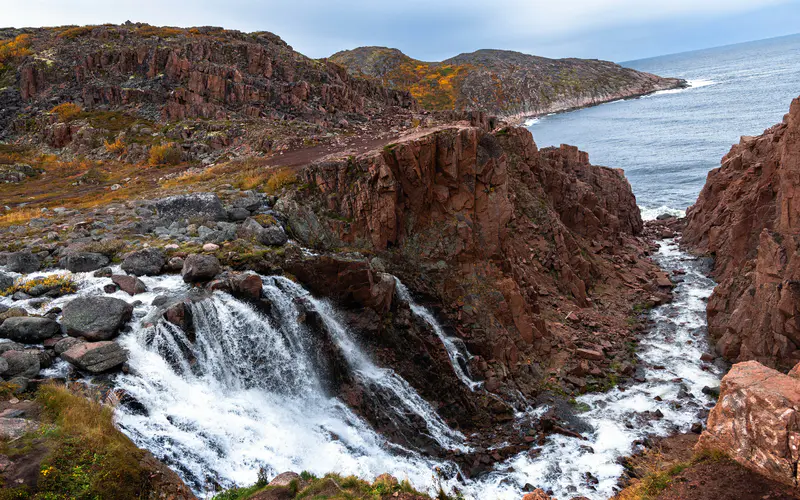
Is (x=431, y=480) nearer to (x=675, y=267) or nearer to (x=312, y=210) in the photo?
(x=312, y=210)

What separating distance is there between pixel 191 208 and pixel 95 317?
8319 millimetres

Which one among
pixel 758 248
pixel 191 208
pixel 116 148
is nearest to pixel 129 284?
pixel 191 208

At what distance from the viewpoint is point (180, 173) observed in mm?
27797

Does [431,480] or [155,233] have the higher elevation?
[155,233]

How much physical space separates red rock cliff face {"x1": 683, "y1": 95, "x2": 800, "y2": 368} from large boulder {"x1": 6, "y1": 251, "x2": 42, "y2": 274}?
25613mm

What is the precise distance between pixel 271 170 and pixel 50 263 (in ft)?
36.0

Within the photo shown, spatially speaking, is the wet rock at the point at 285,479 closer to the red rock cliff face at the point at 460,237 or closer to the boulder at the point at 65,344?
the boulder at the point at 65,344

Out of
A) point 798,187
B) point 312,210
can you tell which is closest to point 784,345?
point 798,187

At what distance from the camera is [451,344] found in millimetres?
18250

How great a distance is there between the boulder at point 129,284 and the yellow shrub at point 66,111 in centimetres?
3094

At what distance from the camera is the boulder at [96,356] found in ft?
34.9

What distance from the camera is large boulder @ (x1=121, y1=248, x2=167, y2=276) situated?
1479cm

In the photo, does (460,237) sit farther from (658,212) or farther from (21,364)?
(658,212)

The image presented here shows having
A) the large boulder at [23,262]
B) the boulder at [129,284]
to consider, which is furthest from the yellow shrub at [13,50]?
the boulder at [129,284]
